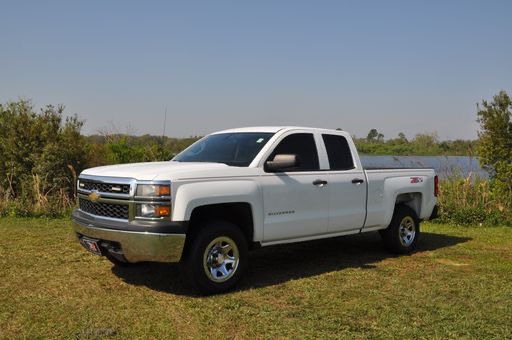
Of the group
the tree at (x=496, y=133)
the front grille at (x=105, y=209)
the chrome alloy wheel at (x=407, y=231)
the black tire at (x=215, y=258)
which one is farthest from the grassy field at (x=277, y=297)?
the tree at (x=496, y=133)

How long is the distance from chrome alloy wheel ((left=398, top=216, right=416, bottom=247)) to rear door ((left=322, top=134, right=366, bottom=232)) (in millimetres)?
1135

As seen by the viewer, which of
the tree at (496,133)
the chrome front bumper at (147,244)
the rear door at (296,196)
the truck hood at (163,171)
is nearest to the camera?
the chrome front bumper at (147,244)

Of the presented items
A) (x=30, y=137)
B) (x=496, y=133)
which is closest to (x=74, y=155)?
(x=30, y=137)

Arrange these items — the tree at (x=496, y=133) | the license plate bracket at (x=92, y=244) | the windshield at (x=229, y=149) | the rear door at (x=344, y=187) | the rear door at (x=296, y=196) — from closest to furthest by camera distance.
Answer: the license plate bracket at (x=92, y=244) → the rear door at (x=296, y=196) → the windshield at (x=229, y=149) → the rear door at (x=344, y=187) → the tree at (x=496, y=133)

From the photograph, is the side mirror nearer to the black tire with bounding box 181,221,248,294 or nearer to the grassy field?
the black tire with bounding box 181,221,248,294

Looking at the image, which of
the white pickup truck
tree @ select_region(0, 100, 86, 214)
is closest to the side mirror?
the white pickup truck

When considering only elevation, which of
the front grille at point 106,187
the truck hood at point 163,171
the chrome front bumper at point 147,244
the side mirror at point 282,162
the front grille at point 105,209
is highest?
the side mirror at point 282,162

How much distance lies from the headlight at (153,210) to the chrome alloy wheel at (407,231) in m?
4.16

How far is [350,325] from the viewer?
15.3ft

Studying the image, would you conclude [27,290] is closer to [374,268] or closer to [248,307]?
[248,307]

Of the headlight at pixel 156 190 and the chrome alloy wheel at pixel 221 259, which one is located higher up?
the headlight at pixel 156 190

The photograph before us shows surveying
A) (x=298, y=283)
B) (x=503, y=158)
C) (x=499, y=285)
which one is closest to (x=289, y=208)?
(x=298, y=283)

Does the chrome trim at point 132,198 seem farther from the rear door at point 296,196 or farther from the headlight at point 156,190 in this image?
the rear door at point 296,196

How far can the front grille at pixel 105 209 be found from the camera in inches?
213
